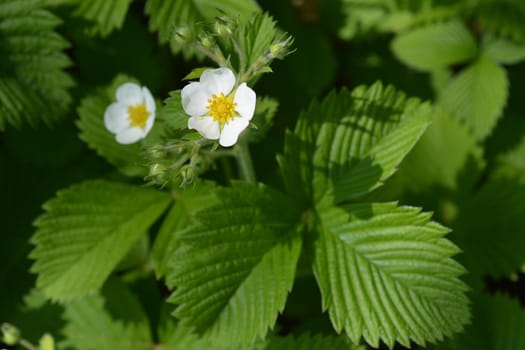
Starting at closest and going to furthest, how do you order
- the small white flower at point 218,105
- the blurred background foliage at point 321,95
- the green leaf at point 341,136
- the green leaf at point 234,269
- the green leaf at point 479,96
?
the small white flower at point 218,105 < the green leaf at point 234,269 < the green leaf at point 341,136 < the blurred background foliage at point 321,95 < the green leaf at point 479,96

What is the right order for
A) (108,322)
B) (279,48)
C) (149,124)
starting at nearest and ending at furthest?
1. (279,48)
2. (149,124)
3. (108,322)

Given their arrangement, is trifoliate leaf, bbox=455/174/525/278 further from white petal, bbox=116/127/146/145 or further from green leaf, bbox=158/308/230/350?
white petal, bbox=116/127/146/145

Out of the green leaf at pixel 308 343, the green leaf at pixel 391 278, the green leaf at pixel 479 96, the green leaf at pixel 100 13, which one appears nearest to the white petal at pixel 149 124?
the green leaf at pixel 100 13

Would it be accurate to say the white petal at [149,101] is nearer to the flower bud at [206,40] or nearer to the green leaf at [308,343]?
the flower bud at [206,40]

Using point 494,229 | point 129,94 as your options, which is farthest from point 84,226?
point 494,229

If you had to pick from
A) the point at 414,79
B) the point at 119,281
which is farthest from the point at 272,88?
the point at 119,281

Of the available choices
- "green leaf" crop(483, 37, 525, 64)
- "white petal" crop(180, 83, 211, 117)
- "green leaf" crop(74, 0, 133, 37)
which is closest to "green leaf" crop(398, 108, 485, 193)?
"green leaf" crop(483, 37, 525, 64)

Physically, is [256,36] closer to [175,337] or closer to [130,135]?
[130,135]
